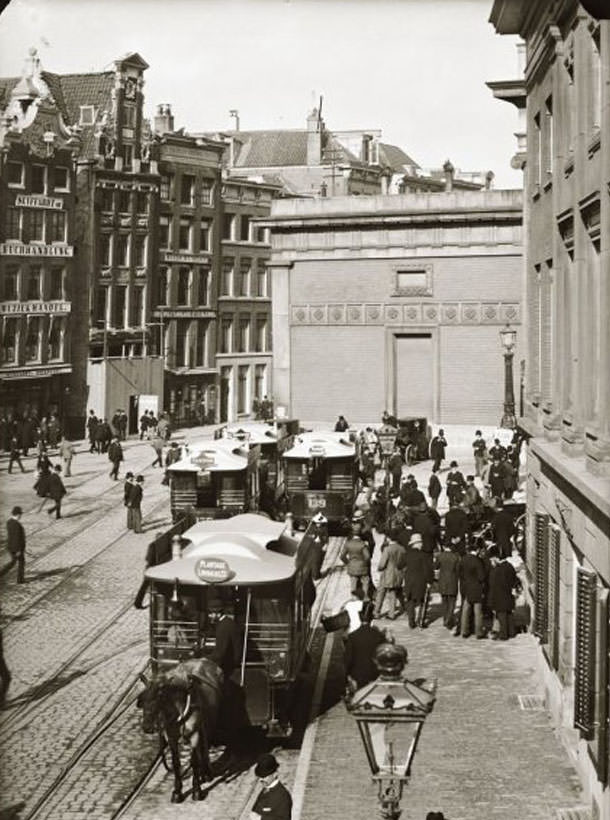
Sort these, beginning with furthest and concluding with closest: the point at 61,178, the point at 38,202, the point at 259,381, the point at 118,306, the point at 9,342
→ 1. the point at 259,381
2. the point at 118,306
3. the point at 61,178
4. the point at 38,202
5. the point at 9,342

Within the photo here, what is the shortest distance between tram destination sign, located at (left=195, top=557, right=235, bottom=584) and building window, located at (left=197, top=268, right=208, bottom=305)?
5825cm

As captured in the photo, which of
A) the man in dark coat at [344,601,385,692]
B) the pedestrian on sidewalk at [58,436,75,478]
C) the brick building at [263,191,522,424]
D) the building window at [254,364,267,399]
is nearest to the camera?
the man in dark coat at [344,601,385,692]

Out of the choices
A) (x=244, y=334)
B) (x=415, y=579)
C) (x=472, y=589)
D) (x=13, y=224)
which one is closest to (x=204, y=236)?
(x=244, y=334)

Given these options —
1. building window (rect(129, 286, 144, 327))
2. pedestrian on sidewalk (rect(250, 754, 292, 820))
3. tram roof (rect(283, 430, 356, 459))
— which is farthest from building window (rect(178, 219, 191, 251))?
pedestrian on sidewalk (rect(250, 754, 292, 820))

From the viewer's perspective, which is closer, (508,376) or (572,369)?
(572,369)

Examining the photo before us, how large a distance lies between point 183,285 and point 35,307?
46.8 ft

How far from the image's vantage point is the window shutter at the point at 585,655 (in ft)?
47.4

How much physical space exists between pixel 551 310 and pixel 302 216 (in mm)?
35272

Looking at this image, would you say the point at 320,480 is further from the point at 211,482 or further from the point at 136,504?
the point at 136,504

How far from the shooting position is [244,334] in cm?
7812

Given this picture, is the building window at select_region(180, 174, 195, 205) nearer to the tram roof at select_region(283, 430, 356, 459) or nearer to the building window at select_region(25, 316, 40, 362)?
the building window at select_region(25, 316, 40, 362)

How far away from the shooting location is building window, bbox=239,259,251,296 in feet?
256

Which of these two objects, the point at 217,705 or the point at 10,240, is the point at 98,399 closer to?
the point at 10,240

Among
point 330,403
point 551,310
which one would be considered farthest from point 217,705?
point 330,403
